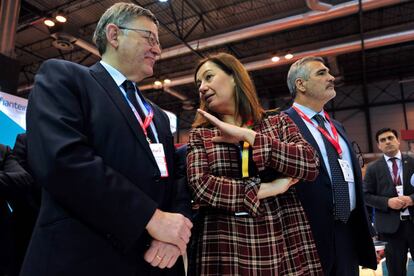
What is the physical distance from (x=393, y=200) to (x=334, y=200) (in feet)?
6.34

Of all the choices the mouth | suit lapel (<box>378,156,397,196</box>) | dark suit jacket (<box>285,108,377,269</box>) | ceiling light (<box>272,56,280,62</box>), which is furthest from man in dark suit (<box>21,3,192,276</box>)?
ceiling light (<box>272,56,280,62</box>)

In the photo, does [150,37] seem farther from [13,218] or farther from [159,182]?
[13,218]

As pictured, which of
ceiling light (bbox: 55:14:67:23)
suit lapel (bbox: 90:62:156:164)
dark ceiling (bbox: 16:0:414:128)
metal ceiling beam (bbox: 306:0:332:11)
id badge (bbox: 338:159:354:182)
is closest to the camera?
suit lapel (bbox: 90:62:156:164)

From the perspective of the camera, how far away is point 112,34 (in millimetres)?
1364

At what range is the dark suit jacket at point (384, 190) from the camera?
10.8 feet

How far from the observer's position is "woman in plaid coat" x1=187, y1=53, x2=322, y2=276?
46.6 inches

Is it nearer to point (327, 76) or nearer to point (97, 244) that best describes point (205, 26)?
point (327, 76)

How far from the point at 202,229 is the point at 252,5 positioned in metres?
7.71

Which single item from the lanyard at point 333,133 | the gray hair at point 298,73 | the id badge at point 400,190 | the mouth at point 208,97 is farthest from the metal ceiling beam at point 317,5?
the mouth at point 208,97

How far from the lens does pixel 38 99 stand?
1.03 meters

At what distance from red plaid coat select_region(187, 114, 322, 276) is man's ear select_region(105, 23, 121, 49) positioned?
0.52 metres

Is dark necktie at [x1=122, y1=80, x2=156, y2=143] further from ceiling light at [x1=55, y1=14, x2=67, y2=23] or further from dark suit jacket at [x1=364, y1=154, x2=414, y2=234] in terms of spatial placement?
ceiling light at [x1=55, y1=14, x2=67, y2=23]

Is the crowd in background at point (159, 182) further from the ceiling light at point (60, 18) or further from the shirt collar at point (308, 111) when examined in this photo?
the ceiling light at point (60, 18)

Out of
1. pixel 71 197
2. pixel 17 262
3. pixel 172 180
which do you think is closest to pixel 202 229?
pixel 172 180
